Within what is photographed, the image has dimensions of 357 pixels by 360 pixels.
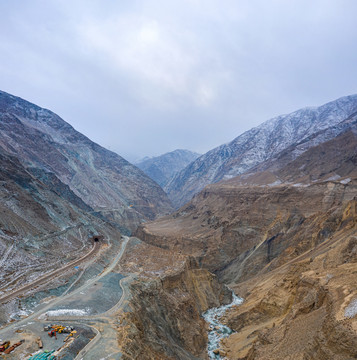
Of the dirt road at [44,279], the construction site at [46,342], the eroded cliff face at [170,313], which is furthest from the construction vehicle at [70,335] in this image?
the dirt road at [44,279]

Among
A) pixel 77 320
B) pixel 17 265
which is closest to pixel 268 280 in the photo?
pixel 77 320

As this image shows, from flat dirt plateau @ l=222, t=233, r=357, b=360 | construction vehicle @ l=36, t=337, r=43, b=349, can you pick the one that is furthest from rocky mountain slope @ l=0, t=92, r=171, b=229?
construction vehicle @ l=36, t=337, r=43, b=349

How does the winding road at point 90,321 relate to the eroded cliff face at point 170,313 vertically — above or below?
above

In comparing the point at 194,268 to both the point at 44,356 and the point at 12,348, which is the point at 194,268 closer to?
the point at 44,356

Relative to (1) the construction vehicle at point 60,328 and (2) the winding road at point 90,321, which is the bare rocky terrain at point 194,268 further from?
(1) the construction vehicle at point 60,328

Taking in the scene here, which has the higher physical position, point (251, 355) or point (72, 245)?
point (72, 245)

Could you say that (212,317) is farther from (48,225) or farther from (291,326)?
(48,225)
